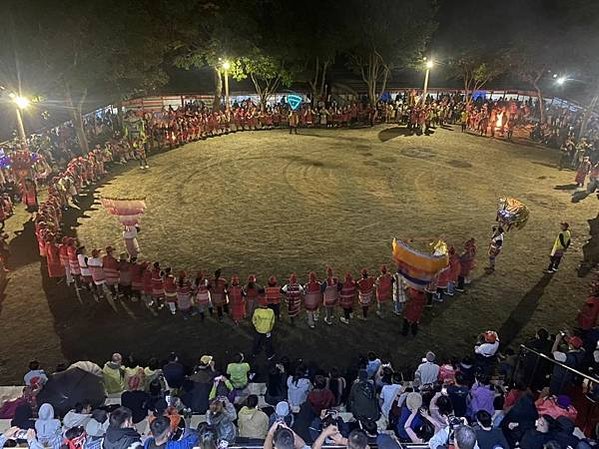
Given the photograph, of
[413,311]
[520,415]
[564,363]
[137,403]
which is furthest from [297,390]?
[564,363]

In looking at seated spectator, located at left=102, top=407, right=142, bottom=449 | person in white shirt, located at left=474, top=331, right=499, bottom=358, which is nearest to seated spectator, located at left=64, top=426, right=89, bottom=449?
seated spectator, located at left=102, top=407, right=142, bottom=449

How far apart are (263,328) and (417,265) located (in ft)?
14.2

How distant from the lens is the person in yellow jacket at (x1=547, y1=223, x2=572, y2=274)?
51.5 feet

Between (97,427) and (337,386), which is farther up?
(97,427)

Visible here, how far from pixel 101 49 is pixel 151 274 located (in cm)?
1608

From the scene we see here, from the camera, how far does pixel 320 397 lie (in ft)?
28.1

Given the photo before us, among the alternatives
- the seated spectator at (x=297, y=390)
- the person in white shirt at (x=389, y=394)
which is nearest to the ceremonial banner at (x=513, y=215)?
the person in white shirt at (x=389, y=394)

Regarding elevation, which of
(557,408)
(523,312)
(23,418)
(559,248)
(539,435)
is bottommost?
(523,312)

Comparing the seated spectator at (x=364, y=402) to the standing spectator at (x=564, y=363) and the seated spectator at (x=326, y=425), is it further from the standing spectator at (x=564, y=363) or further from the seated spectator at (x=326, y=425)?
the standing spectator at (x=564, y=363)

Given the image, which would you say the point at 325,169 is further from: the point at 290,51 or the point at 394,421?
the point at 394,421

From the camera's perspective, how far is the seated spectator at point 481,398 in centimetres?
884

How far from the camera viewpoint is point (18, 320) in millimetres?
13984

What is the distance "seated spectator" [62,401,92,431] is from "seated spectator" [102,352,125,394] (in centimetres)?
143

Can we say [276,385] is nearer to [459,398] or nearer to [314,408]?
[314,408]
